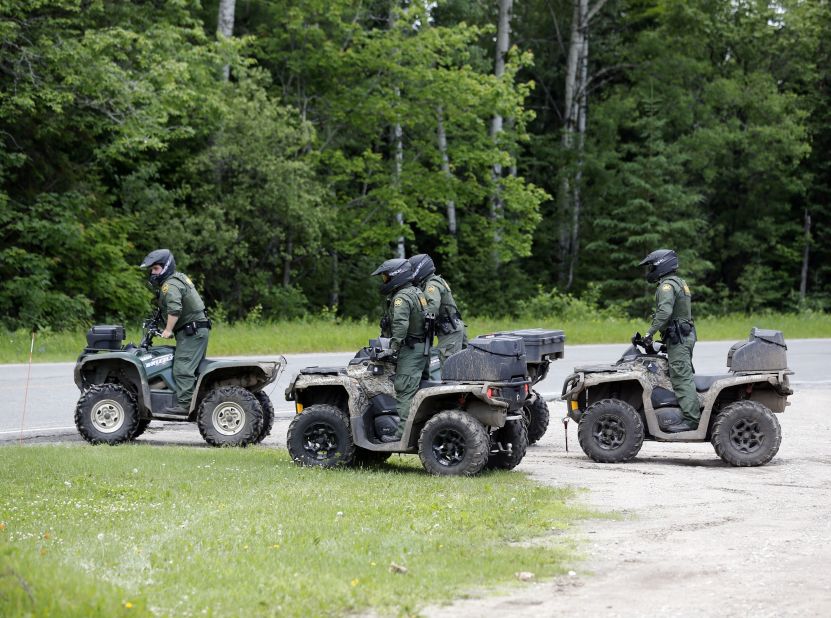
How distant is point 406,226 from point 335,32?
5.61 m

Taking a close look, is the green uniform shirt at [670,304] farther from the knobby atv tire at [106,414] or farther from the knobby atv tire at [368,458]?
the knobby atv tire at [106,414]

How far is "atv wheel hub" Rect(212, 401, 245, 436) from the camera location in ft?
44.1

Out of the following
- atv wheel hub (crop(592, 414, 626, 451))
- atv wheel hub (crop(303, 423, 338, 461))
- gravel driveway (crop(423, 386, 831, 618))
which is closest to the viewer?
gravel driveway (crop(423, 386, 831, 618))

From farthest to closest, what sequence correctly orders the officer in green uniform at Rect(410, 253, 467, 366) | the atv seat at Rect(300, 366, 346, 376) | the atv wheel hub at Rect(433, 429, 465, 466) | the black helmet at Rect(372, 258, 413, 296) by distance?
the officer in green uniform at Rect(410, 253, 467, 366)
the atv seat at Rect(300, 366, 346, 376)
the black helmet at Rect(372, 258, 413, 296)
the atv wheel hub at Rect(433, 429, 465, 466)

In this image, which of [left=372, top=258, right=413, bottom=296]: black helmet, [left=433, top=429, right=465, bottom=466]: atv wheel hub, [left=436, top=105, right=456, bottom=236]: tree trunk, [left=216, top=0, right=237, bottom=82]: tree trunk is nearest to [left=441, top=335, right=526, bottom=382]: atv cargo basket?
[left=433, top=429, right=465, bottom=466]: atv wheel hub

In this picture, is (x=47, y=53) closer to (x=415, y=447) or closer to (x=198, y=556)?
(x=415, y=447)

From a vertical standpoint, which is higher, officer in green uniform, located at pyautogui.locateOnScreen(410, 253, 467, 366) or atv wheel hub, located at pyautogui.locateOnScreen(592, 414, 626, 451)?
officer in green uniform, located at pyautogui.locateOnScreen(410, 253, 467, 366)

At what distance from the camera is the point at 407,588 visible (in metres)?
7.10

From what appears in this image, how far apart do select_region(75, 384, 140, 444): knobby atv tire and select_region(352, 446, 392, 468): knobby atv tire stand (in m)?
2.78

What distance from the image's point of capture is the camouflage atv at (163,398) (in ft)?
44.1

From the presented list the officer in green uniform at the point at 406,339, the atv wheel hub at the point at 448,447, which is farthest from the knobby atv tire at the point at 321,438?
the atv wheel hub at the point at 448,447

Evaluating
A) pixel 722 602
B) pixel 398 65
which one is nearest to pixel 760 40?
pixel 398 65

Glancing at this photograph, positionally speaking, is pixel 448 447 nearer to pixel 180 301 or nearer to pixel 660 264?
pixel 660 264

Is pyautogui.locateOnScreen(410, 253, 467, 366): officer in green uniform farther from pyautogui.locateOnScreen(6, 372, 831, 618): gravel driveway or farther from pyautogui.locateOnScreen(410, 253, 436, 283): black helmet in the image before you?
pyautogui.locateOnScreen(6, 372, 831, 618): gravel driveway
